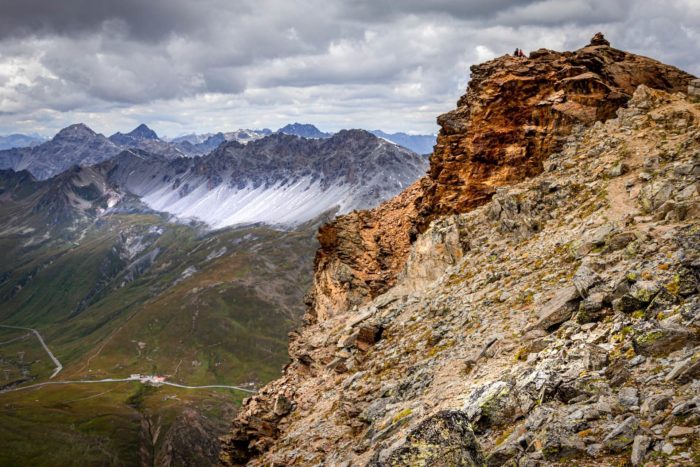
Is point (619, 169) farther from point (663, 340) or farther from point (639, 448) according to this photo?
point (639, 448)

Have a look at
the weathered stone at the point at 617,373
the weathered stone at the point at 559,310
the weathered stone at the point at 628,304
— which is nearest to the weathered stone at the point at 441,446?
the weathered stone at the point at 617,373

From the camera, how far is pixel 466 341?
28.6 meters

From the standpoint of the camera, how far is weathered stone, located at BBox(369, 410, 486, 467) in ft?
56.4

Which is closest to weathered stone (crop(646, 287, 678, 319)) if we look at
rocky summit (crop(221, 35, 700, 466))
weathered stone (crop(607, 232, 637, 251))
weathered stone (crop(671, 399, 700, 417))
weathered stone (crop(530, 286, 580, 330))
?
rocky summit (crop(221, 35, 700, 466))

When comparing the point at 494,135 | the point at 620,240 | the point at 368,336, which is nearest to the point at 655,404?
the point at 620,240

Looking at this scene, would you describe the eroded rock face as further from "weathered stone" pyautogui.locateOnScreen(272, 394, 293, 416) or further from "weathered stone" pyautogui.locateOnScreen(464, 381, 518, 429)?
"weathered stone" pyautogui.locateOnScreen(464, 381, 518, 429)

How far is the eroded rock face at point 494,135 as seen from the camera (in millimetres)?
46188

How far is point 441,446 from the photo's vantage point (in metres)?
17.5

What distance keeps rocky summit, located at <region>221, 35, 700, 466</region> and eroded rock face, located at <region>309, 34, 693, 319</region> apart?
8.0 inches

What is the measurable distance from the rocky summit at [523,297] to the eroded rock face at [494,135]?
0.66ft

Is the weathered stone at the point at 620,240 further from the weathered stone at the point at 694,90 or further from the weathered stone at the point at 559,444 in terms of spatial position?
the weathered stone at the point at 694,90

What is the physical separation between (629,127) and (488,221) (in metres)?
13.1

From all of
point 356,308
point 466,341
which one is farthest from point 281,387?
point 466,341

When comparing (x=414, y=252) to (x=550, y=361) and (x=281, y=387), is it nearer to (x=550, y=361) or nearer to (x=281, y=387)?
(x=281, y=387)
